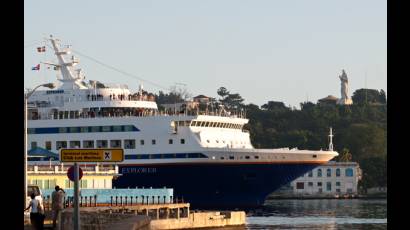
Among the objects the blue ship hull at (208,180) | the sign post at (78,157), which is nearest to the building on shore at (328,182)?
the blue ship hull at (208,180)

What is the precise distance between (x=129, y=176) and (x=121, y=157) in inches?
2305

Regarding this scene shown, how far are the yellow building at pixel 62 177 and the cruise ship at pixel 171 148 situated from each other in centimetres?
1011

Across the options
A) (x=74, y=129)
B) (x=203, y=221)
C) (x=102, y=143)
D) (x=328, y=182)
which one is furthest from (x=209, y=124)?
(x=328, y=182)

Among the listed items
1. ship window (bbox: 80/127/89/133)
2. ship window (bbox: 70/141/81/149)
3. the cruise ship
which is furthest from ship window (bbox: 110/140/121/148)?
ship window (bbox: 70/141/81/149)

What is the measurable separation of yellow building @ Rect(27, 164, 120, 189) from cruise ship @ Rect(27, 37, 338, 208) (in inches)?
398

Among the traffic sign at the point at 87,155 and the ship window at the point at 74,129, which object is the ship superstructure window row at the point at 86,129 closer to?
the ship window at the point at 74,129

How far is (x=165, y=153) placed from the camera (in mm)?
78625

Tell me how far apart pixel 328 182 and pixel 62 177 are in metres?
81.6

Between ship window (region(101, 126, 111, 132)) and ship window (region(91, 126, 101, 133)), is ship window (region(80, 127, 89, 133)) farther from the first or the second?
ship window (region(101, 126, 111, 132))

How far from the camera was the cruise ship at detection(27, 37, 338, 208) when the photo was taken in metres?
78.1

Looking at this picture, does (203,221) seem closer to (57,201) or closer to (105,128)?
(57,201)
